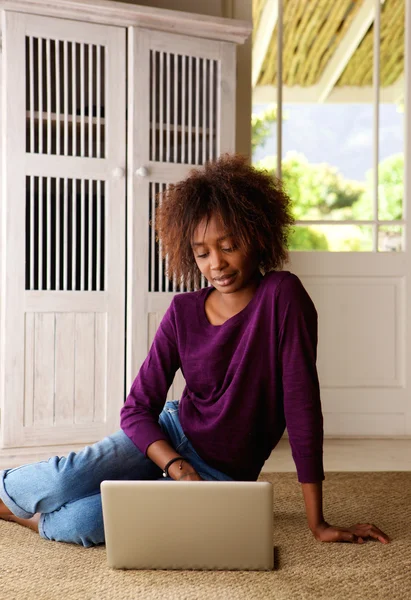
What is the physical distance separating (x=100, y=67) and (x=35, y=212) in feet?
2.01

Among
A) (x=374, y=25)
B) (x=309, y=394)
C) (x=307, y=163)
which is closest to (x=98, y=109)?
(x=374, y=25)

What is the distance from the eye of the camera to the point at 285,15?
3.44 m

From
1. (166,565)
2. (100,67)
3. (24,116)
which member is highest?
(100,67)

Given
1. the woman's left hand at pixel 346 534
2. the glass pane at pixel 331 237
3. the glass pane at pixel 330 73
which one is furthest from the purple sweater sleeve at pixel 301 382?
the glass pane at pixel 331 237

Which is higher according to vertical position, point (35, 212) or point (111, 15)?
point (111, 15)

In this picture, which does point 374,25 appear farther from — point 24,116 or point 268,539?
point 268,539

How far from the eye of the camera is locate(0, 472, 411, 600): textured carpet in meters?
1.33

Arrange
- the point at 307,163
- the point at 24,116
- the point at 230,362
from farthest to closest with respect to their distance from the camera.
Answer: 1. the point at 307,163
2. the point at 24,116
3. the point at 230,362

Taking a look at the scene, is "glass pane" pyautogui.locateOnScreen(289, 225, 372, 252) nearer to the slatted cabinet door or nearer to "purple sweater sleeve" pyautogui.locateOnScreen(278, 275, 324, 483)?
the slatted cabinet door

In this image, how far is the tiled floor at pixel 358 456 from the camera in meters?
2.66

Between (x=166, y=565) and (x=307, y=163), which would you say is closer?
(x=166, y=565)

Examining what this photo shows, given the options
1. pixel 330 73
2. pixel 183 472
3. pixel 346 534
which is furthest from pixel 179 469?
pixel 330 73

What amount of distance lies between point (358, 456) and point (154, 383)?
4.72 feet

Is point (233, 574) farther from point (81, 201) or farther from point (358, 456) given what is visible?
point (81, 201)
